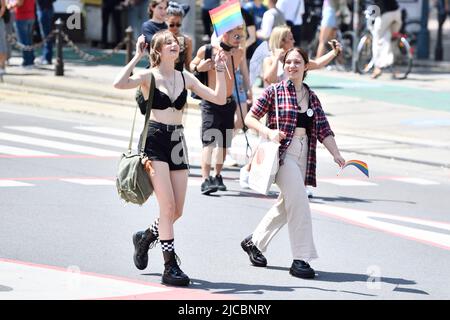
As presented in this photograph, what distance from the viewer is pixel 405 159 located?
630 inches

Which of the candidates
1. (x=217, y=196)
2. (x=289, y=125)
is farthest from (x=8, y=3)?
(x=289, y=125)

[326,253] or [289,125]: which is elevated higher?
[289,125]

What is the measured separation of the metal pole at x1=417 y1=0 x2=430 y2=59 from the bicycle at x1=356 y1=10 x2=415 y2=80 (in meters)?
1.11

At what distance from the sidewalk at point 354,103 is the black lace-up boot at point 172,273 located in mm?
6940

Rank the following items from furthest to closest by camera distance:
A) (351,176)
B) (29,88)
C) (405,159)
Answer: (29,88) → (405,159) → (351,176)

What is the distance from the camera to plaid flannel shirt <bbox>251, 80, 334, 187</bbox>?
9.45 m

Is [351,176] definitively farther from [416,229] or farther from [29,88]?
[29,88]

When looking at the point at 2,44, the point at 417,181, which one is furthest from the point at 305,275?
the point at 2,44

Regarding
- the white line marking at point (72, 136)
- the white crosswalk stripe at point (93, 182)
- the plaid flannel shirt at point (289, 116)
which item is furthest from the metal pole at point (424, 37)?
the plaid flannel shirt at point (289, 116)

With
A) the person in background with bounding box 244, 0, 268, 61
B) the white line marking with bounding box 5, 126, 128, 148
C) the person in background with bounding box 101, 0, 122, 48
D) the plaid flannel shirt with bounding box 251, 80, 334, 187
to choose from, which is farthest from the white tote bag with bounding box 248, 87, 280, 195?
the person in background with bounding box 101, 0, 122, 48

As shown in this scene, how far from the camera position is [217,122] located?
13.1m

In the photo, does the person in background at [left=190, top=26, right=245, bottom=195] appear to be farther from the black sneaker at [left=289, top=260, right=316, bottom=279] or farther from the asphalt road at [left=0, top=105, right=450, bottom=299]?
the black sneaker at [left=289, top=260, right=316, bottom=279]

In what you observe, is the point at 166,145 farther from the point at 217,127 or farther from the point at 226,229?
the point at 217,127
